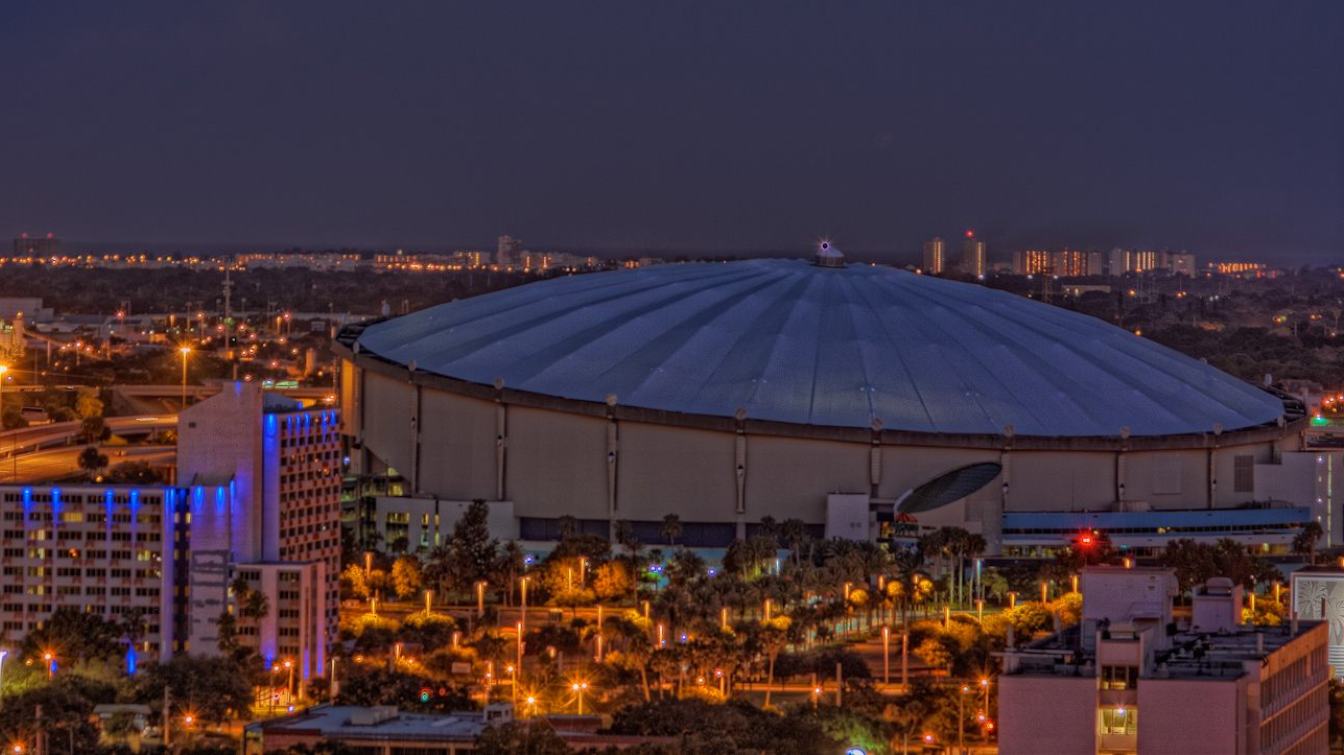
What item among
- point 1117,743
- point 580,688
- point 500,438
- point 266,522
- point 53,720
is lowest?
point 53,720

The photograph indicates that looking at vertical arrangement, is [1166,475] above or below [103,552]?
above

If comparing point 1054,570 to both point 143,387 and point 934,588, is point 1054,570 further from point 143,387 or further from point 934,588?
point 143,387

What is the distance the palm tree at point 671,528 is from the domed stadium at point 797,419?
0.98m

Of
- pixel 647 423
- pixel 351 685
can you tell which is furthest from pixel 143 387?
pixel 351 685

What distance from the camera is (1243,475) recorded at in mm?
79188

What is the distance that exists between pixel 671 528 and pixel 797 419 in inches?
189

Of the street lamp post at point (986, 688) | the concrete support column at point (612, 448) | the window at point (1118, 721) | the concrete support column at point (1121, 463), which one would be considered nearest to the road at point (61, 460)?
the concrete support column at point (612, 448)

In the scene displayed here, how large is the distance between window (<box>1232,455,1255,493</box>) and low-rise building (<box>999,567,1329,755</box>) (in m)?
34.1

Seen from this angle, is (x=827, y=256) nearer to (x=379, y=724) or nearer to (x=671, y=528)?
(x=671, y=528)

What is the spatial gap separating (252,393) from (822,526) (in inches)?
667

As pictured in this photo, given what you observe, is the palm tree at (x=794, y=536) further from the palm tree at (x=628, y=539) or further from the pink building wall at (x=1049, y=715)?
the pink building wall at (x=1049, y=715)

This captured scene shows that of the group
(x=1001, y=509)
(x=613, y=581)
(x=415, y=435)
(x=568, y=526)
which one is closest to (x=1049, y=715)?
(x=613, y=581)

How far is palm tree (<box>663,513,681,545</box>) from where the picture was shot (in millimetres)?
73062

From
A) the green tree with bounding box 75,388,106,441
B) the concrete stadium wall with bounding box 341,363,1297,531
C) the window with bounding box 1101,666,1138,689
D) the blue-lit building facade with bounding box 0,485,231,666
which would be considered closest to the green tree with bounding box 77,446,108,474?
the green tree with bounding box 75,388,106,441
